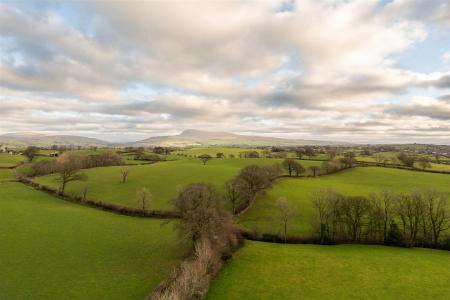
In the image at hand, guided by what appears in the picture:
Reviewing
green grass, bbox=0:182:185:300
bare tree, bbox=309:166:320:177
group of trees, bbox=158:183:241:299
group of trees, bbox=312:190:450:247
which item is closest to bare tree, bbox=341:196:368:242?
group of trees, bbox=312:190:450:247

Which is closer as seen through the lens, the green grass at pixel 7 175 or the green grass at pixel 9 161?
the green grass at pixel 7 175

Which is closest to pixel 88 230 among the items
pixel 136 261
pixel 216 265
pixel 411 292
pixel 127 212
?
pixel 127 212

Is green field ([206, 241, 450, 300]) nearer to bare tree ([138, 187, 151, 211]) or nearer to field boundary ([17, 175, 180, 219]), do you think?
field boundary ([17, 175, 180, 219])

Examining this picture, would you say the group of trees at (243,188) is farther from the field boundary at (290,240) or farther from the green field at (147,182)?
the green field at (147,182)

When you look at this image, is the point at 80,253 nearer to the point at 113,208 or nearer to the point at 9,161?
the point at 113,208

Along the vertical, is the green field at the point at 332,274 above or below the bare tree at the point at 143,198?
below

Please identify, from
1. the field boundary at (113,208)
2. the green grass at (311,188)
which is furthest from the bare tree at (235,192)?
the field boundary at (113,208)

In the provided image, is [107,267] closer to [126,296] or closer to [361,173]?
[126,296]
